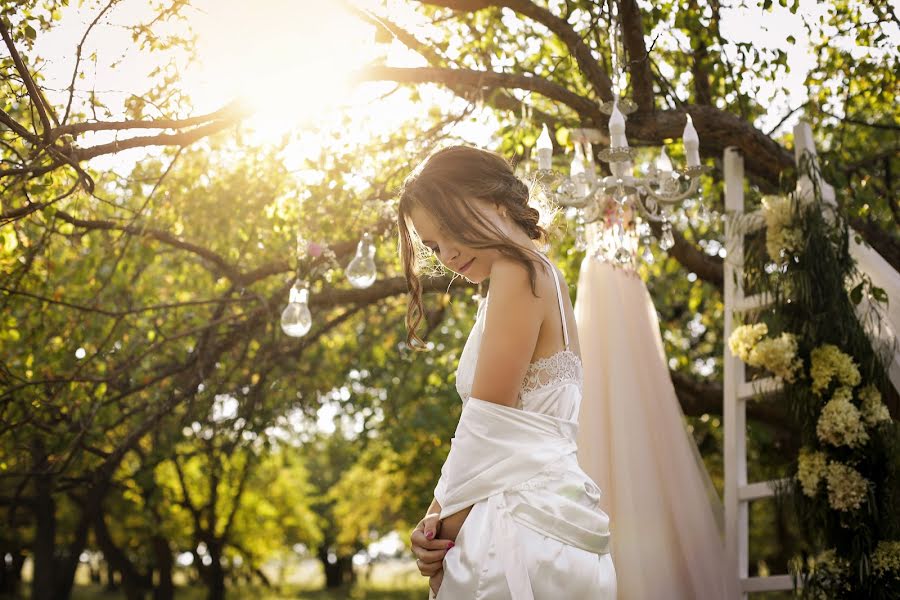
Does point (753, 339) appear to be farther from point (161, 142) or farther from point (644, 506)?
point (161, 142)

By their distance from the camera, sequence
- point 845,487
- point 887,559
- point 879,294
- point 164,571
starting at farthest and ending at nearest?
point 164,571 < point 879,294 < point 845,487 < point 887,559

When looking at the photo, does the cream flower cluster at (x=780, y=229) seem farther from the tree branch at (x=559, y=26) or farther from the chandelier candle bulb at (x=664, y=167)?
the tree branch at (x=559, y=26)

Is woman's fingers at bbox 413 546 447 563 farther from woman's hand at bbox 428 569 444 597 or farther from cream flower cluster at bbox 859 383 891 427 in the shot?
cream flower cluster at bbox 859 383 891 427

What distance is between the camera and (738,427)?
15.6ft

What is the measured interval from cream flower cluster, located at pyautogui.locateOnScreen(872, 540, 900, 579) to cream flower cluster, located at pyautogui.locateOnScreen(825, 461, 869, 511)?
185 mm

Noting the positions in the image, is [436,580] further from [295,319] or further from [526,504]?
[295,319]

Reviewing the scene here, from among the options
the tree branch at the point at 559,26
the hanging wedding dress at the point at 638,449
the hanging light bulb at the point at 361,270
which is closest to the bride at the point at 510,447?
the hanging wedding dress at the point at 638,449

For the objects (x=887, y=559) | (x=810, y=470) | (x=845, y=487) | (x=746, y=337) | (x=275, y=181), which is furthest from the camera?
(x=275, y=181)

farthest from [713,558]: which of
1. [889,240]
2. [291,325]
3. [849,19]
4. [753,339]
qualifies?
[849,19]

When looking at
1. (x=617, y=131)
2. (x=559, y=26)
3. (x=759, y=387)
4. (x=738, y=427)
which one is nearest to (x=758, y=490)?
(x=738, y=427)

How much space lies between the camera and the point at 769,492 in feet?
14.4

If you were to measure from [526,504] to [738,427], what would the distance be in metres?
2.99

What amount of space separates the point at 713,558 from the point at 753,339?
101cm

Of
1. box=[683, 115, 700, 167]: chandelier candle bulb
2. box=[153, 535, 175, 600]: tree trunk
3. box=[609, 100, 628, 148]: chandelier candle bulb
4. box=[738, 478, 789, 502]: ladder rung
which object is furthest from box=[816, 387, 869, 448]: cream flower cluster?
box=[153, 535, 175, 600]: tree trunk
